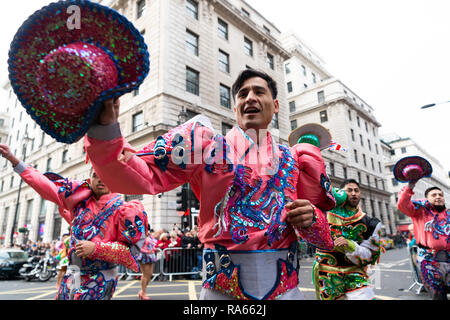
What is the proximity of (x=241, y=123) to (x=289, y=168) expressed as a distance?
1.28ft

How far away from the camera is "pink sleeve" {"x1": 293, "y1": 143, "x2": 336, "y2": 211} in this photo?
1.64 metres

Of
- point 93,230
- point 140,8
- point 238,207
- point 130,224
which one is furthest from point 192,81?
point 238,207

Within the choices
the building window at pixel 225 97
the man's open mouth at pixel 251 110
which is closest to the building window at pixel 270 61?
the building window at pixel 225 97

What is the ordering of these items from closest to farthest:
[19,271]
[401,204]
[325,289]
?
[325,289] → [401,204] → [19,271]

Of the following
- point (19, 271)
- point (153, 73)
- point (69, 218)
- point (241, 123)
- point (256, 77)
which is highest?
point (153, 73)

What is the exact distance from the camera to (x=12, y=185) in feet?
118

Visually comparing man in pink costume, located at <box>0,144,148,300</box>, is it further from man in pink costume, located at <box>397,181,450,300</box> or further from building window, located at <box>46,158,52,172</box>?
building window, located at <box>46,158,52,172</box>

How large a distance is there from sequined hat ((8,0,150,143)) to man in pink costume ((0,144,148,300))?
197 centimetres

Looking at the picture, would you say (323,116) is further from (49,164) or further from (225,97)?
(49,164)

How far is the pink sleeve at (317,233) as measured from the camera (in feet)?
4.71

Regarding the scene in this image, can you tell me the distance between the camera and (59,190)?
9.67 feet

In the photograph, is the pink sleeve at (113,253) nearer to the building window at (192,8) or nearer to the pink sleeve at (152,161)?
the pink sleeve at (152,161)

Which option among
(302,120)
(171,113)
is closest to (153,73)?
(171,113)
